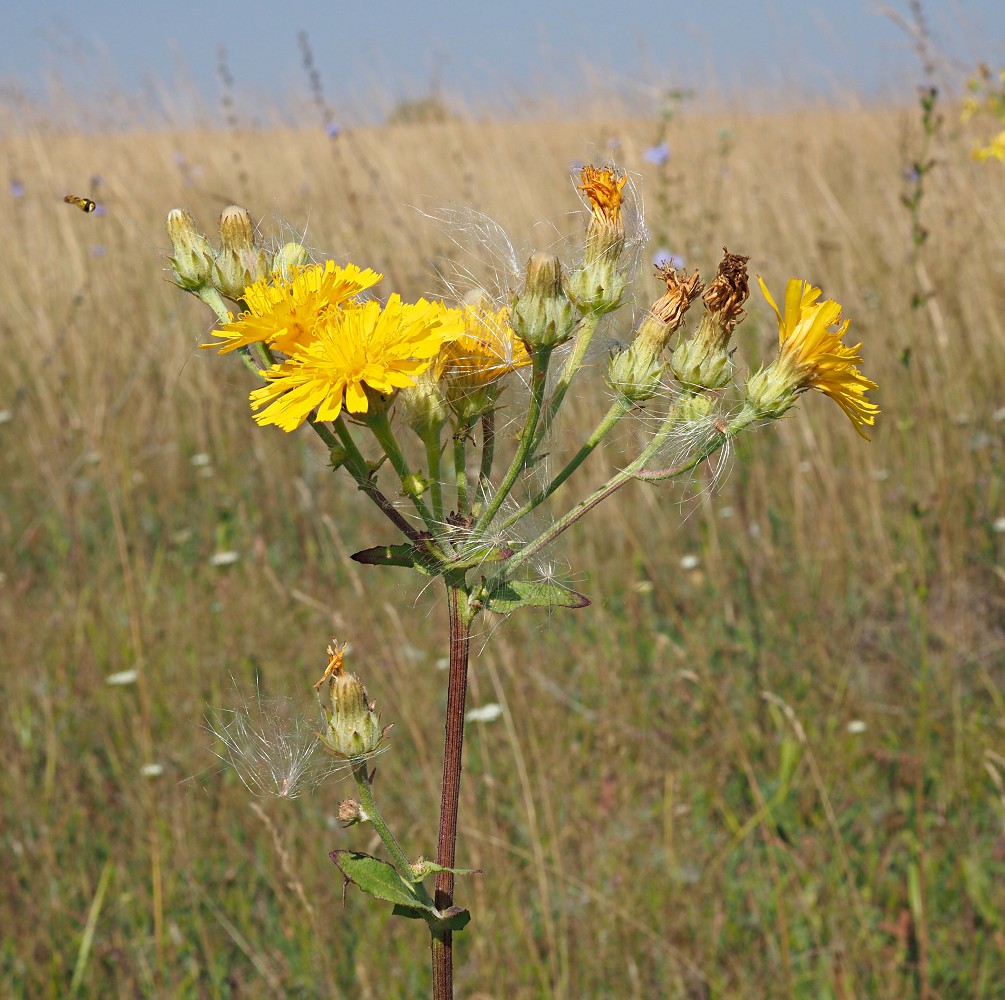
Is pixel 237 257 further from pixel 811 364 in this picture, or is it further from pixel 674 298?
pixel 811 364

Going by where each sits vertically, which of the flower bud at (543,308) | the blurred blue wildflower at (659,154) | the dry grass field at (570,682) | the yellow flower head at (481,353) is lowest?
the dry grass field at (570,682)

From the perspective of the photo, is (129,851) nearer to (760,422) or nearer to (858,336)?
(760,422)

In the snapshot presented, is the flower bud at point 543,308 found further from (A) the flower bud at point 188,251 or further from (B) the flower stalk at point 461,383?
(A) the flower bud at point 188,251

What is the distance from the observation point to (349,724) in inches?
38.2

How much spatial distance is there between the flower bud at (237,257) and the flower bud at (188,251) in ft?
0.04

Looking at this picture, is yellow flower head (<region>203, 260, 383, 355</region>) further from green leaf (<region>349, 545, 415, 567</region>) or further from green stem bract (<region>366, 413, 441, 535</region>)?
green leaf (<region>349, 545, 415, 567</region>)

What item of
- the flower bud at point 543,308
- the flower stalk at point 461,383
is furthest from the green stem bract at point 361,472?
the flower bud at point 543,308

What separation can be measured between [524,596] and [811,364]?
386 millimetres

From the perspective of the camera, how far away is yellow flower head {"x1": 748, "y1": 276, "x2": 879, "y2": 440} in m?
0.99

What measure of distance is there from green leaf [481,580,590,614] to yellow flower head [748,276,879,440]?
0.31 meters

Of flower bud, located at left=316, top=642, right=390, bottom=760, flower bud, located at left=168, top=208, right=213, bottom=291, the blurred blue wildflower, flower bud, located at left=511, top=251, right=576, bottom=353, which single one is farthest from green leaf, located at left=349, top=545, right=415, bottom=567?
the blurred blue wildflower

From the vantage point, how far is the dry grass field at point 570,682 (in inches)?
81.4

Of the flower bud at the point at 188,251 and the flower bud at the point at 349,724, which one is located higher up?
the flower bud at the point at 188,251

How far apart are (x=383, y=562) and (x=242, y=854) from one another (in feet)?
5.40
